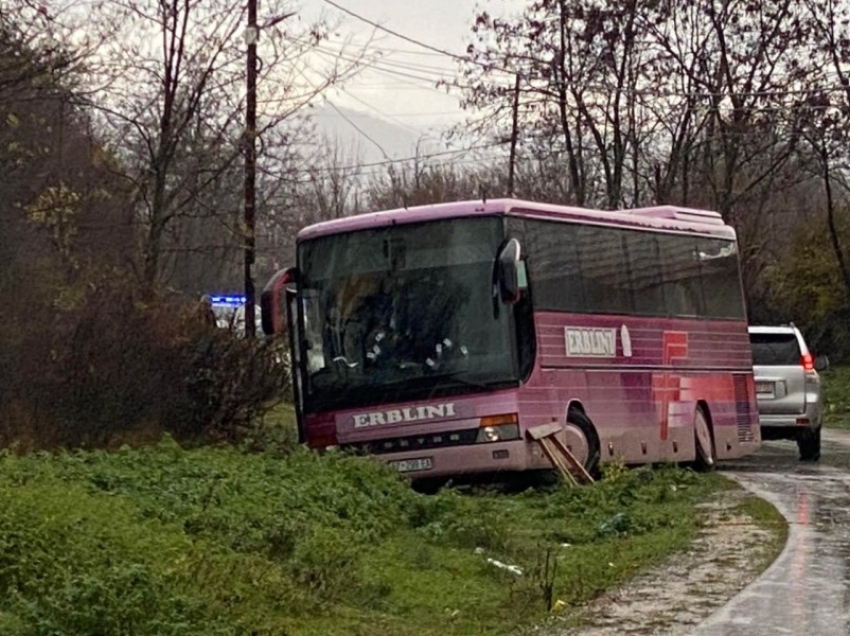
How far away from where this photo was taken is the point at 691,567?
440 inches

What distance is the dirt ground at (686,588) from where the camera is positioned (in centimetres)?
889

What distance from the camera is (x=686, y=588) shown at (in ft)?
33.4

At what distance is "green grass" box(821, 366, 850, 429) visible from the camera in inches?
1487

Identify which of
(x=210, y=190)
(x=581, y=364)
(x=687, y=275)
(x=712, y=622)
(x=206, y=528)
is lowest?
(x=712, y=622)

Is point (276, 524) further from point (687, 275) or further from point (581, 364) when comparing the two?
point (687, 275)

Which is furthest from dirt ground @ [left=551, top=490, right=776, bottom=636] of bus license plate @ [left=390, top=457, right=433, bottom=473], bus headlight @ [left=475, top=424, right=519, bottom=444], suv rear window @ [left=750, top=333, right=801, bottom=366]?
suv rear window @ [left=750, top=333, right=801, bottom=366]

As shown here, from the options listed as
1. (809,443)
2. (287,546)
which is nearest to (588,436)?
(809,443)

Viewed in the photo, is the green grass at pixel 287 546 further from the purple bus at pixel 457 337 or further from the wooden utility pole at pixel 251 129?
the wooden utility pole at pixel 251 129

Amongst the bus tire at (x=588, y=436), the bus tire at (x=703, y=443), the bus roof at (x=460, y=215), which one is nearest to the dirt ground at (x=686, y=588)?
the bus tire at (x=588, y=436)

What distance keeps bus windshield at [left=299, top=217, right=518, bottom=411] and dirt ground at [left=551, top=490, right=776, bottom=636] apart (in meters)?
4.07

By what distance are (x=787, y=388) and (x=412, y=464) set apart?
33.4 feet

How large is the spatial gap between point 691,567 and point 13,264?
43.2 ft

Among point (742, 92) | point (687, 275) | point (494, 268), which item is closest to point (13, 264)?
point (494, 268)

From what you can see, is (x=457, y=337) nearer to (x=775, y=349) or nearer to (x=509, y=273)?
(x=509, y=273)
